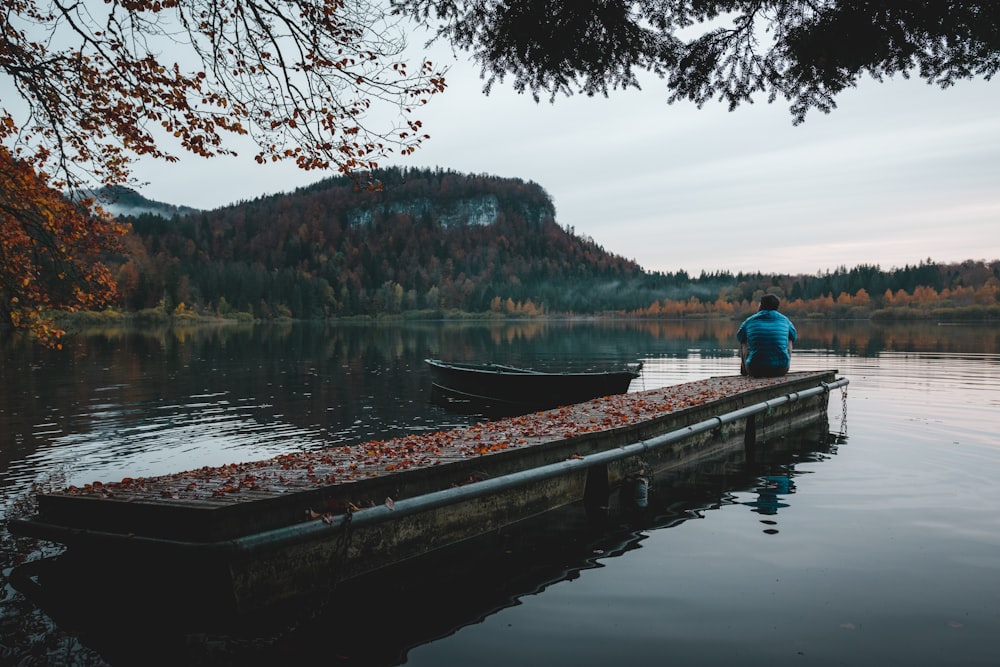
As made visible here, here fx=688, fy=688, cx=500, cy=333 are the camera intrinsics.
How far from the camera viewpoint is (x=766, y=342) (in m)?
18.2

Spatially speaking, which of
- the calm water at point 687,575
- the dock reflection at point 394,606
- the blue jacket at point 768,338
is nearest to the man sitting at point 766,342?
the blue jacket at point 768,338

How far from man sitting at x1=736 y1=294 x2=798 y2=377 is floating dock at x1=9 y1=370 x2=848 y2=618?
732cm

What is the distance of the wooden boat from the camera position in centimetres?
2245

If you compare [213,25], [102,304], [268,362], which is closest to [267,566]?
[213,25]

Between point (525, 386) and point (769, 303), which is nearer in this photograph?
point (769, 303)

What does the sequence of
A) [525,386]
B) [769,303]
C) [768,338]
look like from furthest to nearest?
[525,386] < [768,338] < [769,303]

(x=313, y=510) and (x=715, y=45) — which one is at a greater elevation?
(x=715, y=45)

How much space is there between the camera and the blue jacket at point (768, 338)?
58.0ft

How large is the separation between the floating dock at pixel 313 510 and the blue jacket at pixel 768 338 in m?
7.35

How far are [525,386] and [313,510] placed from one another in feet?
58.5

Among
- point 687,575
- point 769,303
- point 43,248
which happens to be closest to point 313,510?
point 687,575

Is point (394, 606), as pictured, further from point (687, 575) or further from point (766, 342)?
point (766, 342)

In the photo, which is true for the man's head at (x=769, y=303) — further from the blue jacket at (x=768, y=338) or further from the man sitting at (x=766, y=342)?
the blue jacket at (x=768, y=338)

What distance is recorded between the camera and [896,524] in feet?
32.7
